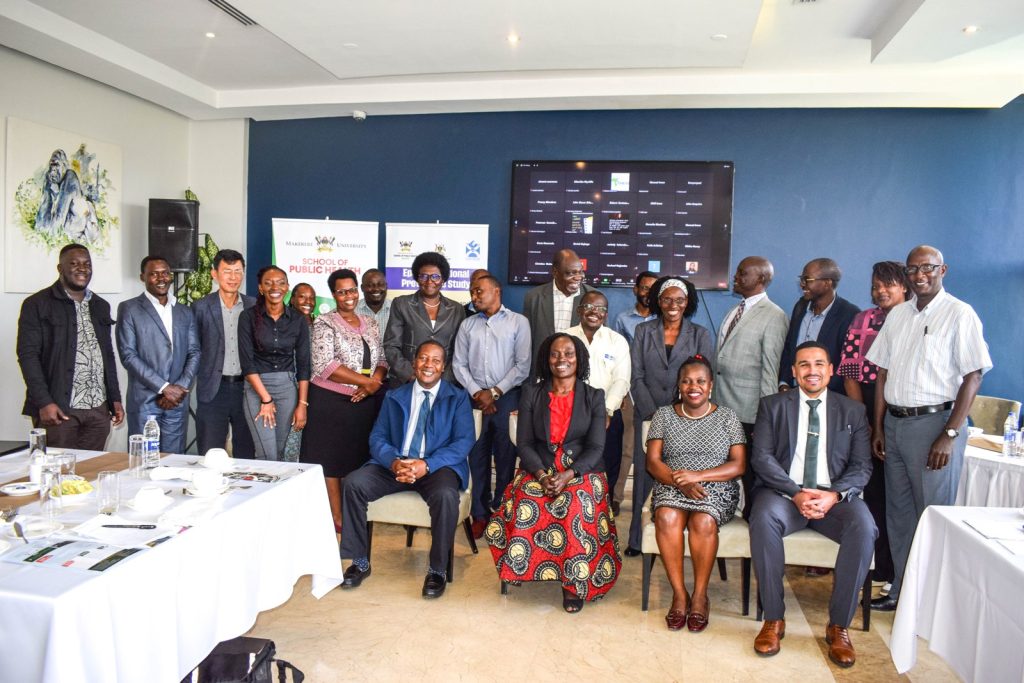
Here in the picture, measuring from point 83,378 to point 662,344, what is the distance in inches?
135

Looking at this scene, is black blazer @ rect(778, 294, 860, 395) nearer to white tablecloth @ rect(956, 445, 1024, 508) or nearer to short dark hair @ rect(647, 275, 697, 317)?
short dark hair @ rect(647, 275, 697, 317)

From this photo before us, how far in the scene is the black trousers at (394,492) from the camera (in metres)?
3.72

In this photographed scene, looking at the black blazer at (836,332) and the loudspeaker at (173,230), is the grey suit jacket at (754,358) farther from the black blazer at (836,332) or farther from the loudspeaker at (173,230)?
the loudspeaker at (173,230)

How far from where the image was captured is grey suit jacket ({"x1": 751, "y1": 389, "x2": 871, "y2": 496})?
3.42 m

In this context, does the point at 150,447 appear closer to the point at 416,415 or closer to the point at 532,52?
the point at 416,415

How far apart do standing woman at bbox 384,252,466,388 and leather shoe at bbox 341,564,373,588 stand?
3.88 ft

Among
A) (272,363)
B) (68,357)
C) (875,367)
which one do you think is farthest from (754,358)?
(68,357)

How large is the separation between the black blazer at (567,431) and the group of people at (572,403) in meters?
0.01

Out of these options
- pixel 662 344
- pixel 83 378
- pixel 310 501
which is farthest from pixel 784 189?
pixel 83 378

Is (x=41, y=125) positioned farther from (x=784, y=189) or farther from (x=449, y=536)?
(x=784, y=189)

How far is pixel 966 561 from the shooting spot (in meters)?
2.40

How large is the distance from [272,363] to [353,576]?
1.36 metres

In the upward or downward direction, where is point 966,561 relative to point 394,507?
upward

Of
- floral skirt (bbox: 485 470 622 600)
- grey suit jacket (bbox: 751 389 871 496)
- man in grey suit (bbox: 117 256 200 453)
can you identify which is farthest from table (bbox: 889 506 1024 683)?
man in grey suit (bbox: 117 256 200 453)
